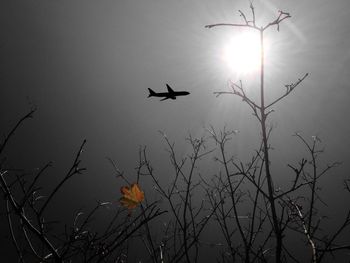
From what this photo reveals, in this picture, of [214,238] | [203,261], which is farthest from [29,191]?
[214,238]

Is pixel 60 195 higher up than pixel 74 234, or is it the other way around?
pixel 60 195

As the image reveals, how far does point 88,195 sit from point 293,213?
106 metres

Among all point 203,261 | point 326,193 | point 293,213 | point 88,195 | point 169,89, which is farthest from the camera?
point 88,195

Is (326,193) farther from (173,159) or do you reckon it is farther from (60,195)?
(173,159)

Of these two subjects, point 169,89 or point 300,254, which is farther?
point 300,254

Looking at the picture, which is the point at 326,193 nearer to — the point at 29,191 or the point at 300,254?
the point at 300,254

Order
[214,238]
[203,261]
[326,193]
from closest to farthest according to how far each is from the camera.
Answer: [203,261]
[214,238]
[326,193]

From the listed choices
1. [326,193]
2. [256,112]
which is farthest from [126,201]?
[326,193]

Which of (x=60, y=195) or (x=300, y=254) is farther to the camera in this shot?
(x=60, y=195)

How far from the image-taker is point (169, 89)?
3.39 meters

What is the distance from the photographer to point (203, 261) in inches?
2393

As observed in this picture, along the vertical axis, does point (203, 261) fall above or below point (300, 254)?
below

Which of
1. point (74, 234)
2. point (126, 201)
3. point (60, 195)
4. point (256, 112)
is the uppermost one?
point (60, 195)

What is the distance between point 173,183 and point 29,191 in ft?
12.9
